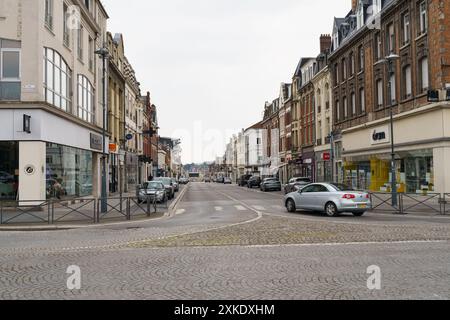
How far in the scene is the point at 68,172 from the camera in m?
25.9

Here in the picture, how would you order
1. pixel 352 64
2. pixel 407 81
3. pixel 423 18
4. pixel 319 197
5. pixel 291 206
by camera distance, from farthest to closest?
pixel 352 64
pixel 407 81
pixel 423 18
pixel 291 206
pixel 319 197

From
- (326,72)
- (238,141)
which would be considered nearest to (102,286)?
(326,72)

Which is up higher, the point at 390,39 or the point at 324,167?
the point at 390,39

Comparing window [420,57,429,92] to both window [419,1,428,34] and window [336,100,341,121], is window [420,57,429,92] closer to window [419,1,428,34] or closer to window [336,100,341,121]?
window [419,1,428,34]

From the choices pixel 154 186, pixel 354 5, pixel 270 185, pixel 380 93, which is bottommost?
pixel 270 185

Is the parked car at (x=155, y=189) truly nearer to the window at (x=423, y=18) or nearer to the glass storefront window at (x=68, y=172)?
the glass storefront window at (x=68, y=172)

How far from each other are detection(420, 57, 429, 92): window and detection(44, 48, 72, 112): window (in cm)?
2047

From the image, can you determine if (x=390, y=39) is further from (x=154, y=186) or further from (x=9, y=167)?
(x=9, y=167)

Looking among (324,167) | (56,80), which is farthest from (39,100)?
(324,167)

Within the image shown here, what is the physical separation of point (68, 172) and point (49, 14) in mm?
8594

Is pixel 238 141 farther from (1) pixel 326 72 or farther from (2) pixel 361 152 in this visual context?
(2) pixel 361 152

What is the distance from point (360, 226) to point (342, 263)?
Answer: 6.71 metres

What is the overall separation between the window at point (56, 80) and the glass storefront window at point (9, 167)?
2963 mm

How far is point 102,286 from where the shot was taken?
695 cm
